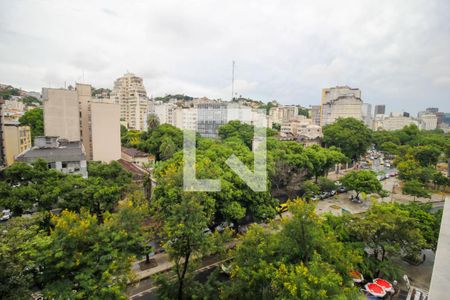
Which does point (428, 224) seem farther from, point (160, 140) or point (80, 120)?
point (80, 120)

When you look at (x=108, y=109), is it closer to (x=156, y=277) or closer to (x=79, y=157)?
(x=79, y=157)

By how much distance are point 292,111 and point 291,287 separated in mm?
75256

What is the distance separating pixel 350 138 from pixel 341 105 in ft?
127

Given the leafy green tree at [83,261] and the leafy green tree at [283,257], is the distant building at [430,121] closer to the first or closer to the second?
the leafy green tree at [283,257]

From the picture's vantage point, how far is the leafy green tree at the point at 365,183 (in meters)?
20.3

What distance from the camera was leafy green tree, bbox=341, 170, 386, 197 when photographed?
66.7 ft

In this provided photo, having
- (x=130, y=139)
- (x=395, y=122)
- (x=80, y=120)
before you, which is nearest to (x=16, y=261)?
(x=80, y=120)

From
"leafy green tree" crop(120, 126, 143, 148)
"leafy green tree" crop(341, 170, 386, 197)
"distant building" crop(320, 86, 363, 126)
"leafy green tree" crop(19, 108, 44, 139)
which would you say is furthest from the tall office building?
"distant building" crop(320, 86, 363, 126)

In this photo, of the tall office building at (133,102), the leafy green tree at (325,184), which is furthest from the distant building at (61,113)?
the tall office building at (133,102)

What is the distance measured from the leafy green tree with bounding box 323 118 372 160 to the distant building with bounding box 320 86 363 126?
82.0ft

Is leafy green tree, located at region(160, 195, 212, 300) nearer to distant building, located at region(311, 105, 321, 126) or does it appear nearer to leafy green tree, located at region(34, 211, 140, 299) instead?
leafy green tree, located at region(34, 211, 140, 299)

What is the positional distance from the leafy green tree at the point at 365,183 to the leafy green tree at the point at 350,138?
12.8 m

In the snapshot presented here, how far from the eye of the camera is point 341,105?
67.6 meters

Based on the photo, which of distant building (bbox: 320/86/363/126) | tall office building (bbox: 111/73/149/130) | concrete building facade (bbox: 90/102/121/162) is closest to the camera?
concrete building facade (bbox: 90/102/121/162)
